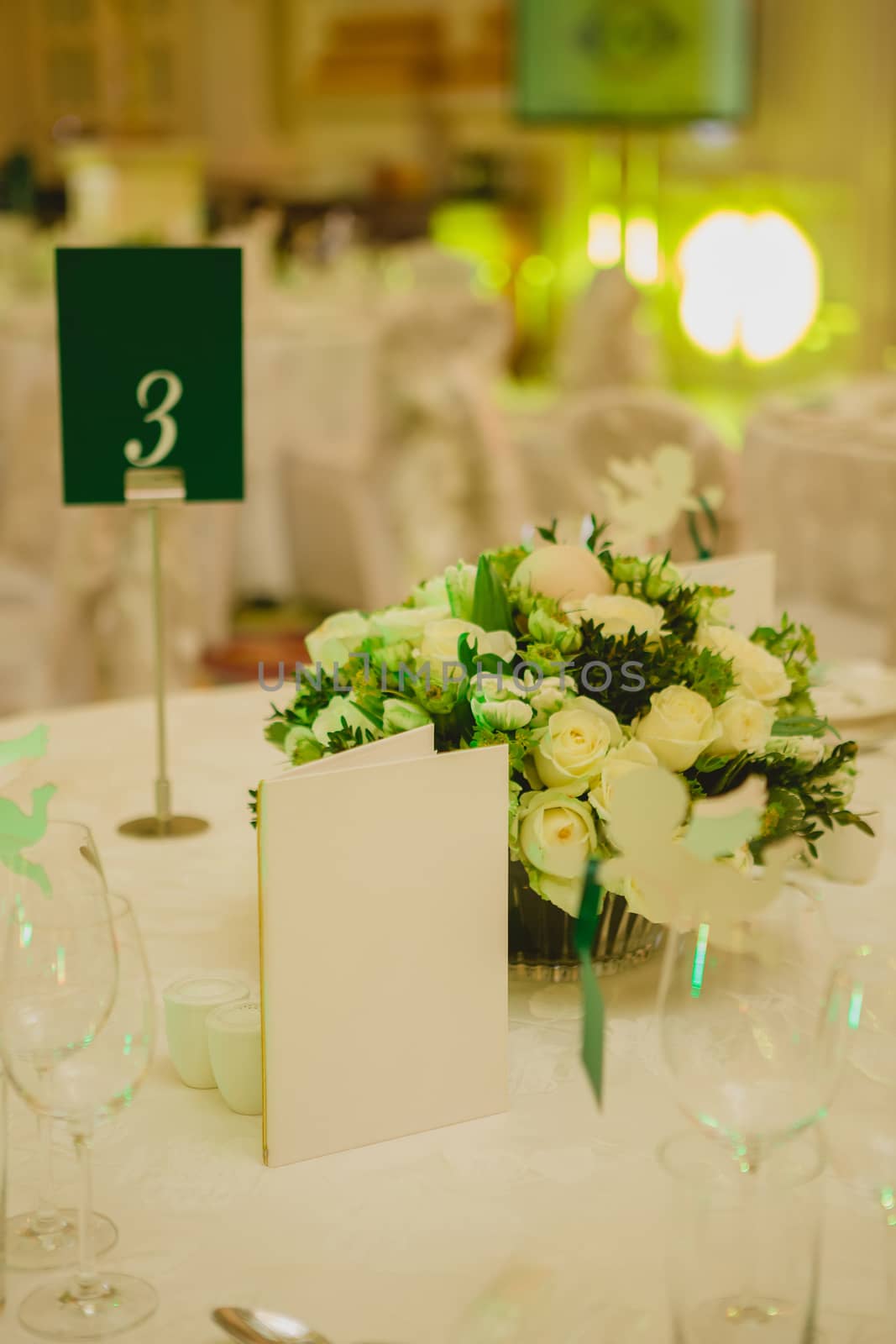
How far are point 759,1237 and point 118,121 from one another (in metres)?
11.2

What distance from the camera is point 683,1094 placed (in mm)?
746

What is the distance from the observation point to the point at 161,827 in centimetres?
146

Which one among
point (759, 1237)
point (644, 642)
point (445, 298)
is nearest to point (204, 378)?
point (644, 642)

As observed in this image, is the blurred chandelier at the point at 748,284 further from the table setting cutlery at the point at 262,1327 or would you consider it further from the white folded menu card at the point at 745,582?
the table setting cutlery at the point at 262,1327

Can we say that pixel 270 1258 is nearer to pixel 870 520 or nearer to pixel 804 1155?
pixel 804 1155

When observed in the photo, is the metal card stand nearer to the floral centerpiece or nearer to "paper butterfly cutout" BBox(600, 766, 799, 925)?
the floral centerpiece

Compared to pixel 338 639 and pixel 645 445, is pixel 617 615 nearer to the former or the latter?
pixel 338 639

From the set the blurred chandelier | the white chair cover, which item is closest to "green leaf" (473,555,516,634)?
the white chair cover

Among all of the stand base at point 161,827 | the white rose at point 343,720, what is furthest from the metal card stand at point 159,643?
the white rose at point 343,720

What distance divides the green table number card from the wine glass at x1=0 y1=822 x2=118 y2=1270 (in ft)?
2.29

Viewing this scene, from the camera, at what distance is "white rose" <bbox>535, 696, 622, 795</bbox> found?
1.01 m

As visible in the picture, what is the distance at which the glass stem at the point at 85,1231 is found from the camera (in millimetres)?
752

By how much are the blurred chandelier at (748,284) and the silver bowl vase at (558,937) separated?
687 cm

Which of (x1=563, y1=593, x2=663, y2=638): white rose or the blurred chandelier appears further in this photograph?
the blurred chandelier
